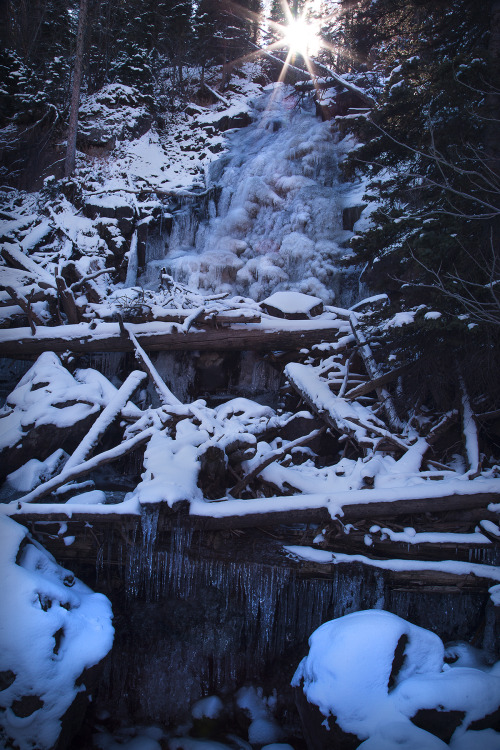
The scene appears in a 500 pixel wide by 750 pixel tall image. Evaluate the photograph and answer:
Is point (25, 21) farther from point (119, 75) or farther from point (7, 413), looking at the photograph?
point (7, 413)

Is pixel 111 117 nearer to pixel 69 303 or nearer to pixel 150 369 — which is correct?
pixel 69 303

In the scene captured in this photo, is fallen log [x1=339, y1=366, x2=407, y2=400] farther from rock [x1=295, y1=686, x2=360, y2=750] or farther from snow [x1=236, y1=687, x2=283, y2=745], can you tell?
rock [x1=295, y1=686, x2=360, y2=750]

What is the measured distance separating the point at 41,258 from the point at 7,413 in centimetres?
736

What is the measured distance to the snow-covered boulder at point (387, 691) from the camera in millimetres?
2992

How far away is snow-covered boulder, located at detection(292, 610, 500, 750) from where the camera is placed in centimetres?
299

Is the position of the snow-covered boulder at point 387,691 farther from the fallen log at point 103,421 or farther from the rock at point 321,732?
the fallen log at point 103,421

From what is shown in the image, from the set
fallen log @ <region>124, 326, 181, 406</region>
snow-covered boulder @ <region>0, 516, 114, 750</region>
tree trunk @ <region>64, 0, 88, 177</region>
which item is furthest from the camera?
tree trunk @ <region>64, 0, 88, 177</region>

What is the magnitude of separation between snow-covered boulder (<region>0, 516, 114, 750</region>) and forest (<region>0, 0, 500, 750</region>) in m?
0.02

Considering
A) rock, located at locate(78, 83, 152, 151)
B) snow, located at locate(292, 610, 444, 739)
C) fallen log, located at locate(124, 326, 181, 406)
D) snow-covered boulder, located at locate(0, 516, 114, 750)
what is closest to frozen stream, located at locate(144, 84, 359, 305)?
fallen log, located at locate(124, 326, 181, 406)

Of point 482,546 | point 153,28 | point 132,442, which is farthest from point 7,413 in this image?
point 153,28

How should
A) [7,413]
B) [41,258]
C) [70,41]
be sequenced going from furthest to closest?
A: [70,41], [41,258], [7,413]

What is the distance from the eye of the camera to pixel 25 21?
1906 centimetres

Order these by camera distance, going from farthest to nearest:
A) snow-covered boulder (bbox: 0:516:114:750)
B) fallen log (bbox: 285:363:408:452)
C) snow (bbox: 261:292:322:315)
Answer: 1. snow (bbox: 261:292:322:315)
2. fallen log (bbox: 285:363:408:452)
3. snow-covered boulder (bbox: 0:516:114:750)

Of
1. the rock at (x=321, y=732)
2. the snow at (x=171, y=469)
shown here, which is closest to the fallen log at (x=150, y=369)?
the snow at (x=171, y=469)
